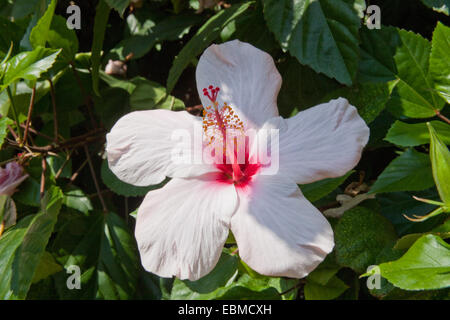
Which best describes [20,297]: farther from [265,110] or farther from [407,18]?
[407,18]

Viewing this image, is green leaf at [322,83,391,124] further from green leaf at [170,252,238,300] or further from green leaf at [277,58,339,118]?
green leaf at [170,252,238,300]

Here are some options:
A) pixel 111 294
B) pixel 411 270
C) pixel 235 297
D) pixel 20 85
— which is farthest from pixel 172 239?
pixel 20 85

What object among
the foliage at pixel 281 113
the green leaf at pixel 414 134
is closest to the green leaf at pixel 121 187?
the foliage at pixel 281 113

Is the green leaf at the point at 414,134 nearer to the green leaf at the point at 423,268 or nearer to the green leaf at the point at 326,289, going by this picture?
the green leaf at the point at 423,268

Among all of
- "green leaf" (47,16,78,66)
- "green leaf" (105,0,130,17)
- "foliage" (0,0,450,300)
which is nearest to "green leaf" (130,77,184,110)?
"foliage" (0,0,450,300)

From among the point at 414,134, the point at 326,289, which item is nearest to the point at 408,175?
the point at 414,134
